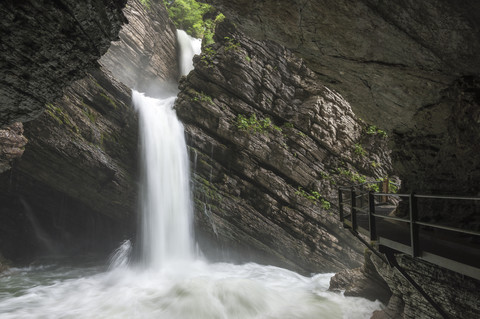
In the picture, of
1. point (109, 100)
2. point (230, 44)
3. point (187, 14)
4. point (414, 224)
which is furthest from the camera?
point (187, 14)

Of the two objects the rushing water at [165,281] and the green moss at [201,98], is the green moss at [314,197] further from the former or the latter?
the green moss at [201,98]

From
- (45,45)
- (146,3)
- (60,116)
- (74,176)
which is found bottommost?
(74,176)

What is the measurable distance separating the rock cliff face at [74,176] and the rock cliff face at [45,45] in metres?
5.72

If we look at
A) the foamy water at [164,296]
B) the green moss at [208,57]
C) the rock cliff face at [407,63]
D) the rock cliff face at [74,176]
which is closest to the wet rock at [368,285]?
the foamy water at [164,296]

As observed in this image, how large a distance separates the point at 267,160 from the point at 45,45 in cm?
1115

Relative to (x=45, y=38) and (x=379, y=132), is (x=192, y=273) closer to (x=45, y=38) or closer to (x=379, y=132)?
(x=45, y=38)

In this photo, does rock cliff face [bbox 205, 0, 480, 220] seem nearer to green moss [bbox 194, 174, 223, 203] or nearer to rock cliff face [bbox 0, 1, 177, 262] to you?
green moss [bbox 194, 174, 223, 203]

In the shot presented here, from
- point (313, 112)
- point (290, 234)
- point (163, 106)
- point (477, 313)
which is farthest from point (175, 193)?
point (477, 313)

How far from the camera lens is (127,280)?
477 inches

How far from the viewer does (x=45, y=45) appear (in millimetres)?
5207

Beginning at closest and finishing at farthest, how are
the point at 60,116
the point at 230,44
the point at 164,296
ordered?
the point at 164,296
the point at 60,116
the point at 230,44

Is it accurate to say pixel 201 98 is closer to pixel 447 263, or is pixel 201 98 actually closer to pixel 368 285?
pixel 368 285

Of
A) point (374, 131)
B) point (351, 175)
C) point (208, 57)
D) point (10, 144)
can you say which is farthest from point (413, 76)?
point (10, 144)

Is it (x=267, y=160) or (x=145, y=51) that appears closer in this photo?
(x=267, y=160)
